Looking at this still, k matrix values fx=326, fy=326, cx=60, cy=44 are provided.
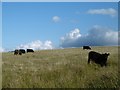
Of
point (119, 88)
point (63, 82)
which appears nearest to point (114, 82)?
point (119, 88)

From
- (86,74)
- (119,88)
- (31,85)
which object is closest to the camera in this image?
(119,88)

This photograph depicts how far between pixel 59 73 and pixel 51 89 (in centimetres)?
243

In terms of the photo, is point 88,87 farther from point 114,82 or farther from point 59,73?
point 59,73

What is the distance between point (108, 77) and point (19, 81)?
10.1ft

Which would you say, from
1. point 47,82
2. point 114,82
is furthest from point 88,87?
point 47,82

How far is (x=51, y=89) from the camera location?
33.9 ft

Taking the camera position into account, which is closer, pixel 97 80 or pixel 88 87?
pixel 88 87

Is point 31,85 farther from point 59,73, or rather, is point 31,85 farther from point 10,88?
point 59,73

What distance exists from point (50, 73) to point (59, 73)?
35cm

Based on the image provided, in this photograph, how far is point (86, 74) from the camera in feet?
41.1

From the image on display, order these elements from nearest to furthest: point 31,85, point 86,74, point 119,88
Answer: point 119,88, point 31,85, point 86,74

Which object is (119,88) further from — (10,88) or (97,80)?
(10,88)

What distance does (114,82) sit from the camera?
10.4 m

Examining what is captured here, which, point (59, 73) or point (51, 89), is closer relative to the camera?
point (51, 89)
